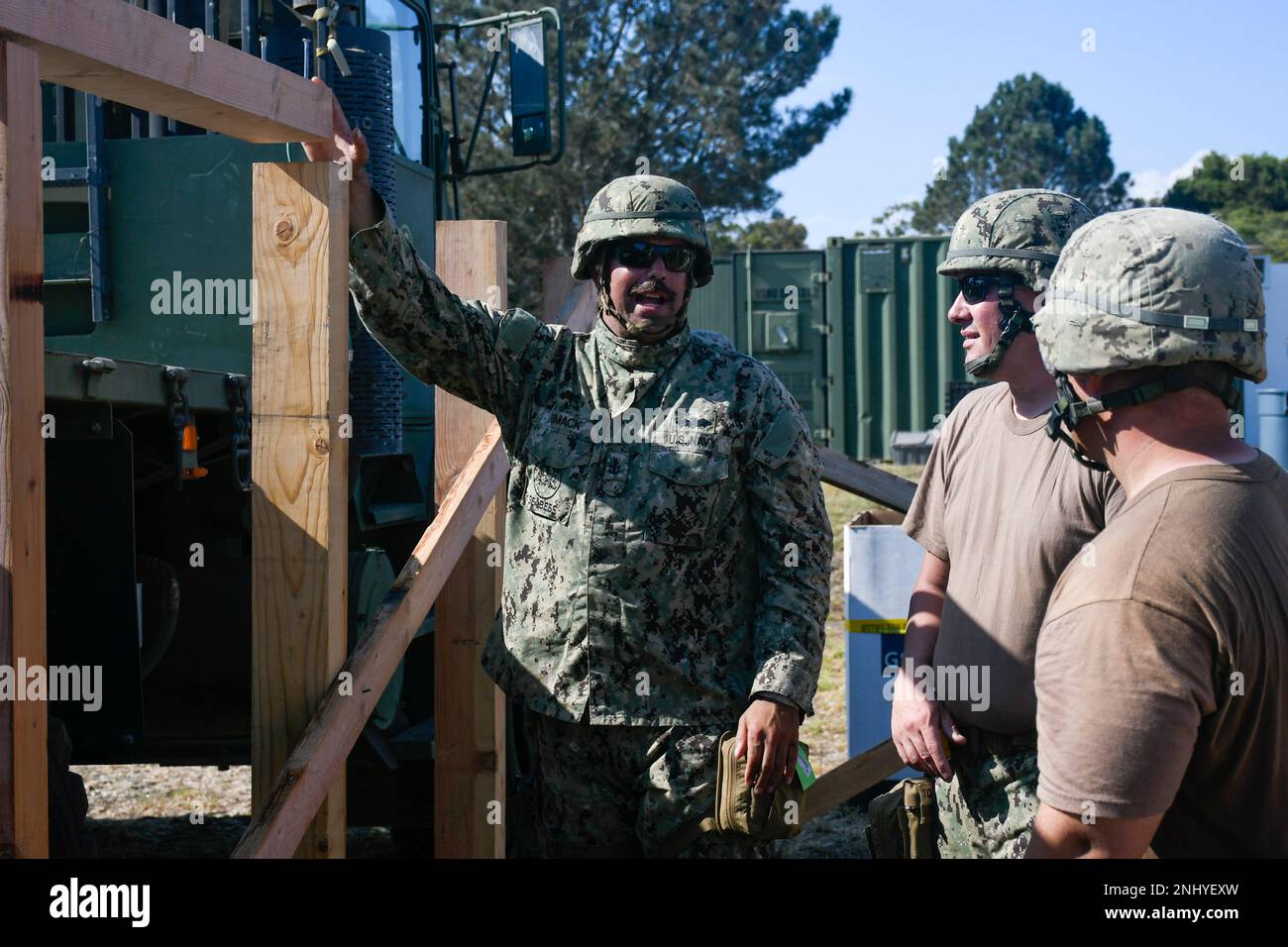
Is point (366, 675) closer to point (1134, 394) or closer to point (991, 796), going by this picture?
point (991, 796)

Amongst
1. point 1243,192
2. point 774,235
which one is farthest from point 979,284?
point 1243,192

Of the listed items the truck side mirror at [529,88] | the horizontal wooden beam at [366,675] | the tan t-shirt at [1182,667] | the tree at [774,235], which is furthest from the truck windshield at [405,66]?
the tree at [774,235]

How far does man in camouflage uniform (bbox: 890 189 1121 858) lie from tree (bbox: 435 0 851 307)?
16450 mm

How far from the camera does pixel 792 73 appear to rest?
22.9 m

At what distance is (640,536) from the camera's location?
279 cm

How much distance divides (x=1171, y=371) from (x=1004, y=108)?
47.7 m

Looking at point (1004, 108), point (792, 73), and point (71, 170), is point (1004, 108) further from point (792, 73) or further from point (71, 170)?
point (71, 170)

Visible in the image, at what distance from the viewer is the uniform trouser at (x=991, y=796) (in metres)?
2.50

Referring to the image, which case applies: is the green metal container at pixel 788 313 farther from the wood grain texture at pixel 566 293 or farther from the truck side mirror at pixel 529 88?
the wood grain texture at pixel 566 293

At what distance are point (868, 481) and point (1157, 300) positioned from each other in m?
3.57

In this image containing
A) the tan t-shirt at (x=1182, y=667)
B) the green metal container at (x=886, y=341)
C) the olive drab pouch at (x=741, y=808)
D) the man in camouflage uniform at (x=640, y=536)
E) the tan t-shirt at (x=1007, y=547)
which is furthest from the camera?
the green metal container at (x=886, y=341)

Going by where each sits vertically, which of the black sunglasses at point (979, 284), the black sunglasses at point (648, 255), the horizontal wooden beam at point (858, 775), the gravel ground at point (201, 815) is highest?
the black sunglasses at point (648, 255)

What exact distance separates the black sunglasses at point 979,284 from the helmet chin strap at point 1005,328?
0.04ft

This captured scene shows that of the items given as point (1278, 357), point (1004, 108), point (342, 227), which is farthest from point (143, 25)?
point (1004, 108)
